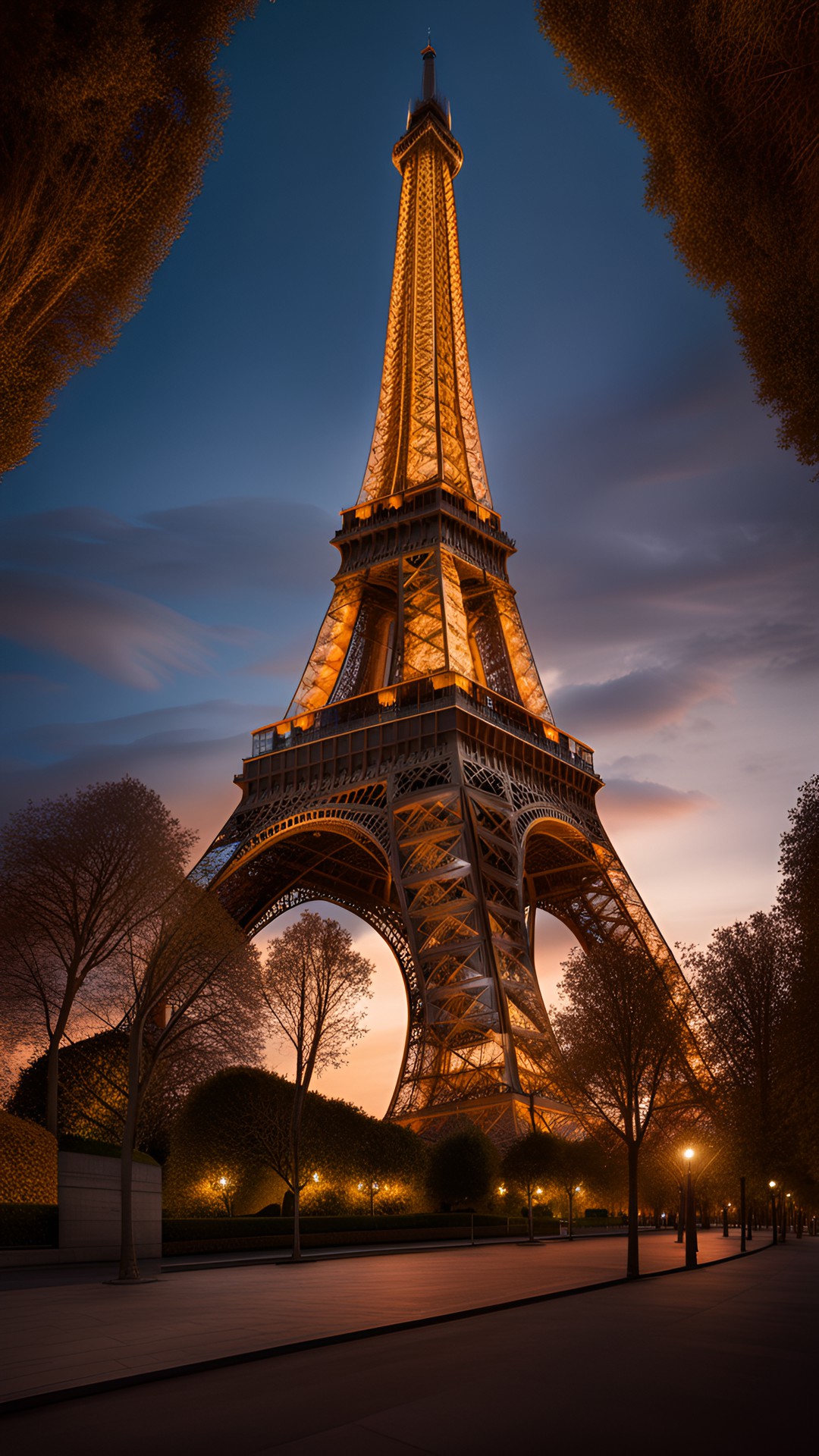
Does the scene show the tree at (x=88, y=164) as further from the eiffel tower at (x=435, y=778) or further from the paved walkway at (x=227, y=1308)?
the eiffel tower at (x=435, y=778)

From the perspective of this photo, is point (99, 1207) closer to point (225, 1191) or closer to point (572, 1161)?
point (225, 1191)

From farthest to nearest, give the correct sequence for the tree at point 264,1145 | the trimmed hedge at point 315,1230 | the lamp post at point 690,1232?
the tree at point 264,1145 → the trimmed hedge at point 315,1230 → the lamp post at point 690,1232

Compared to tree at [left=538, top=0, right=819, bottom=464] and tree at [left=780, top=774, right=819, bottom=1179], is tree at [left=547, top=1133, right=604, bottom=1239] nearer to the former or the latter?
tree at [left=780, top=774, right=819, bottom=1179]

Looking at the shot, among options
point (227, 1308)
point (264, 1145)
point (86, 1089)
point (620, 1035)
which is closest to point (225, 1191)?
point (264, 1145)

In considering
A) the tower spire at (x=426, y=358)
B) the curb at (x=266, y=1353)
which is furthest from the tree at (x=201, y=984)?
the tower spire at (x=426, y=358)

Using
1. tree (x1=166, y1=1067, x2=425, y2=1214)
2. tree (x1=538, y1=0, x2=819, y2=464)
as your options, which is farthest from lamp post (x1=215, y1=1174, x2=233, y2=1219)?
tree (x1=538, y1=0, x2=819, y2=464)

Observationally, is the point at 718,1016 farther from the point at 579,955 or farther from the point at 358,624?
the point at 358,624

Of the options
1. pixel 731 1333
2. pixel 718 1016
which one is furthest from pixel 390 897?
pixel 731 1333
